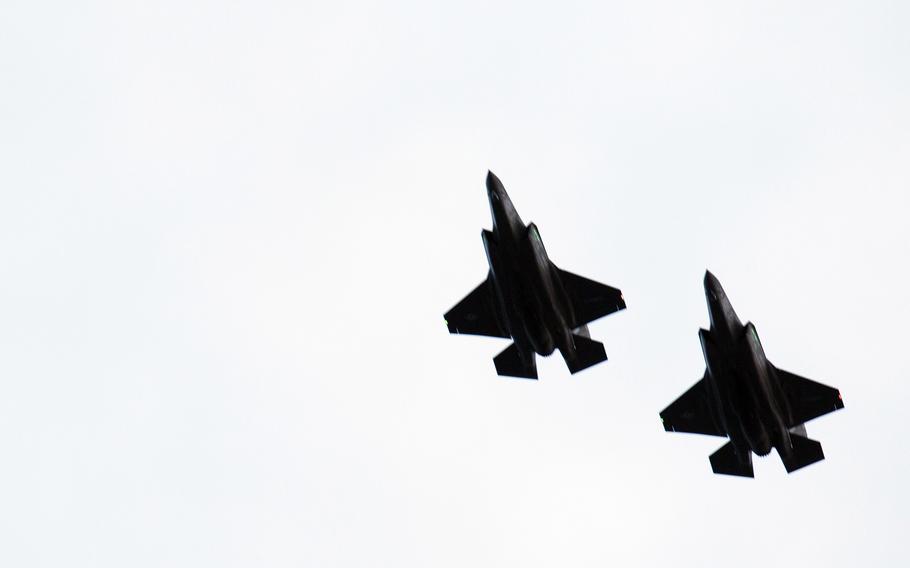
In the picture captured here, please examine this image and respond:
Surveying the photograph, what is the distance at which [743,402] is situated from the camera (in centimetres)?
5900

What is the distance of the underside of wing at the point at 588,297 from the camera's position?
61312 mm

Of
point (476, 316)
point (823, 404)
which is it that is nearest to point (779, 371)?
point (823, 404)

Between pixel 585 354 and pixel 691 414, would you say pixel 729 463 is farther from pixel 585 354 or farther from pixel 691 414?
pixel 585 354

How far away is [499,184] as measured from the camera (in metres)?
57.7

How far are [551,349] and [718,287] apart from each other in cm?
773

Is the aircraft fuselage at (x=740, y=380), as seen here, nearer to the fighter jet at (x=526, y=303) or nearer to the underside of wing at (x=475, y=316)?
the fighter jet at (x=526, y=303)

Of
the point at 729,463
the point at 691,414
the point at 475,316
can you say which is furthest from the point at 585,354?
the point at 729,463

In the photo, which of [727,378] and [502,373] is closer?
[727,378]

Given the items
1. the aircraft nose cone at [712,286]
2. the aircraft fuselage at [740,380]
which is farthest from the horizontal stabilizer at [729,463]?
the aircraft nose cone at [712,286]

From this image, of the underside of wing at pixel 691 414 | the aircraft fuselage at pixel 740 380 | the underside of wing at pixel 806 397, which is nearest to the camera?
the aircraft fuselage at pixel 740 380

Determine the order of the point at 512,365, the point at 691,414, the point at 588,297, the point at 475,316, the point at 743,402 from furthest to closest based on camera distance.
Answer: the point at 512,365, the point at 691,414, the point at 475,316, the point at 588,297, the point at 743,402

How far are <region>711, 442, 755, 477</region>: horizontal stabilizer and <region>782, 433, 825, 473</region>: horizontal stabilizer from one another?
1857mm

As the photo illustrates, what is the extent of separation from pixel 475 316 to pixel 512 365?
311cm

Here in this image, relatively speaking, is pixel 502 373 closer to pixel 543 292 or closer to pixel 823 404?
pixel 543 292
